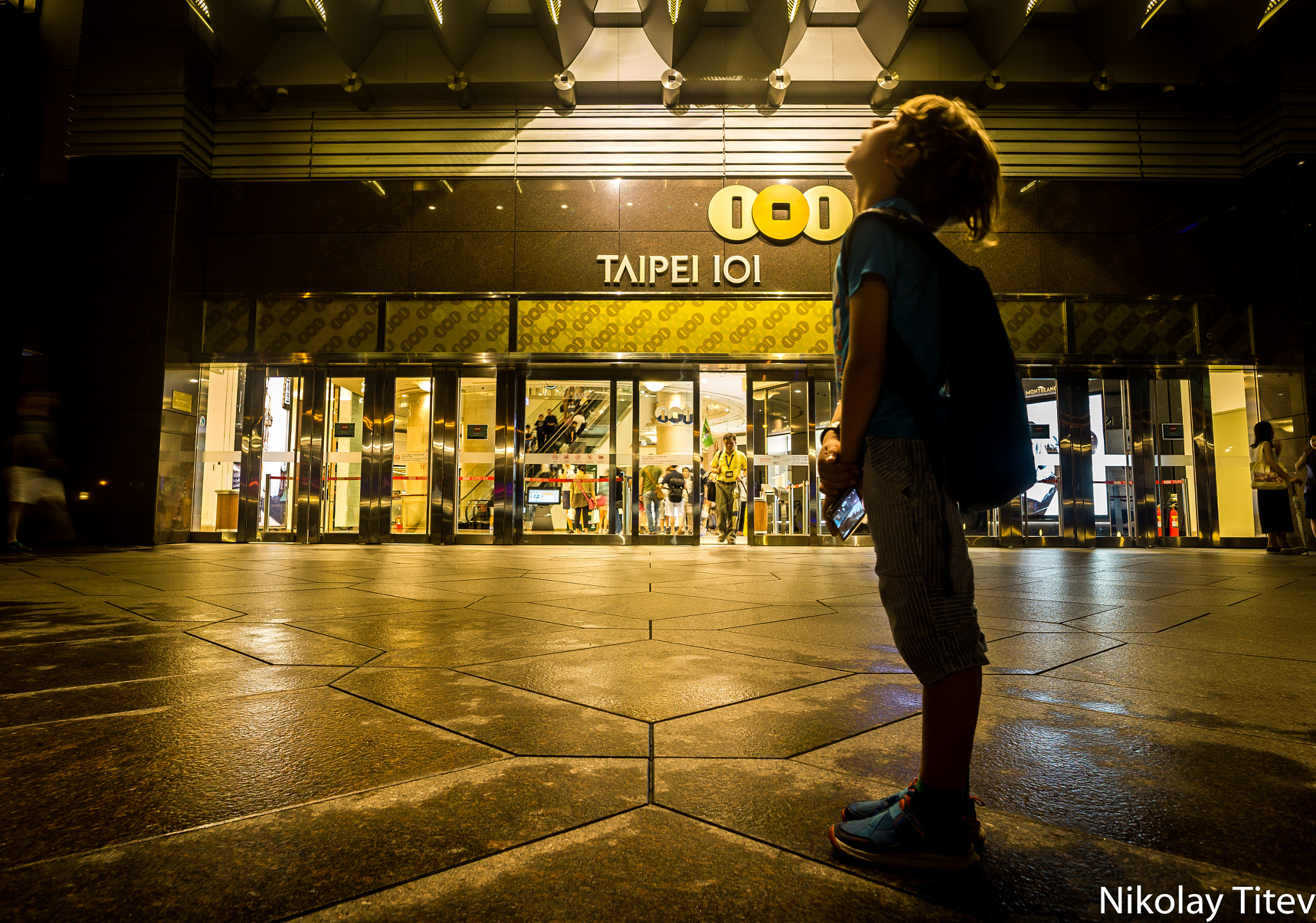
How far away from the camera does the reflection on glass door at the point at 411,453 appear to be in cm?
1095

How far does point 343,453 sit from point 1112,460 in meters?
12.6

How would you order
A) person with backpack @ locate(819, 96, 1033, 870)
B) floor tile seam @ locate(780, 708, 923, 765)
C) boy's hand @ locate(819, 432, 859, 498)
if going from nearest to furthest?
person with backpack @ locate(819, 96, 1033, 870) → boy's hand @ locate(819, 432, 859, 498) → floor tile seam @ locate(780, 708, 923, 765)

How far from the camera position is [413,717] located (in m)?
1.81

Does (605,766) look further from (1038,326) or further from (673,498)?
(1038,326)

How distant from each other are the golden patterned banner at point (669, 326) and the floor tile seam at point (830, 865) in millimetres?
9744

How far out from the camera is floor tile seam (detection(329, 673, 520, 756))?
159cm

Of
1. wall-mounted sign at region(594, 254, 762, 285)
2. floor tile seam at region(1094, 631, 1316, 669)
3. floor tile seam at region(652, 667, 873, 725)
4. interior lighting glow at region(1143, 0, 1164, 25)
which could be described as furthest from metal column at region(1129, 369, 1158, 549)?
floor tile seam at region(652, 667, 873, 725)

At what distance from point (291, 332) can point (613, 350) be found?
5173 mm

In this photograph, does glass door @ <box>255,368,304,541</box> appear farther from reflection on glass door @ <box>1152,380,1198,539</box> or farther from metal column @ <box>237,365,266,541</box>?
reflection on glass door @ <box>1152,380,1198,539</box>

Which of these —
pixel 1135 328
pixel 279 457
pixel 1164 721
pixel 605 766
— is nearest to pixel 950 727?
pixel 605 766

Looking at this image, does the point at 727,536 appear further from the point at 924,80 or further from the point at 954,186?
the point at 954,186

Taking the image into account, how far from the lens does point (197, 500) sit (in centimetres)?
1053

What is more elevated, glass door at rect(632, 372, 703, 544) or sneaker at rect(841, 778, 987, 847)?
glass door at rect(632, 372, 703, 544)

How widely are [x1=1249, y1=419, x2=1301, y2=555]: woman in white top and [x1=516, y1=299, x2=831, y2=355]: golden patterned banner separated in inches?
229
